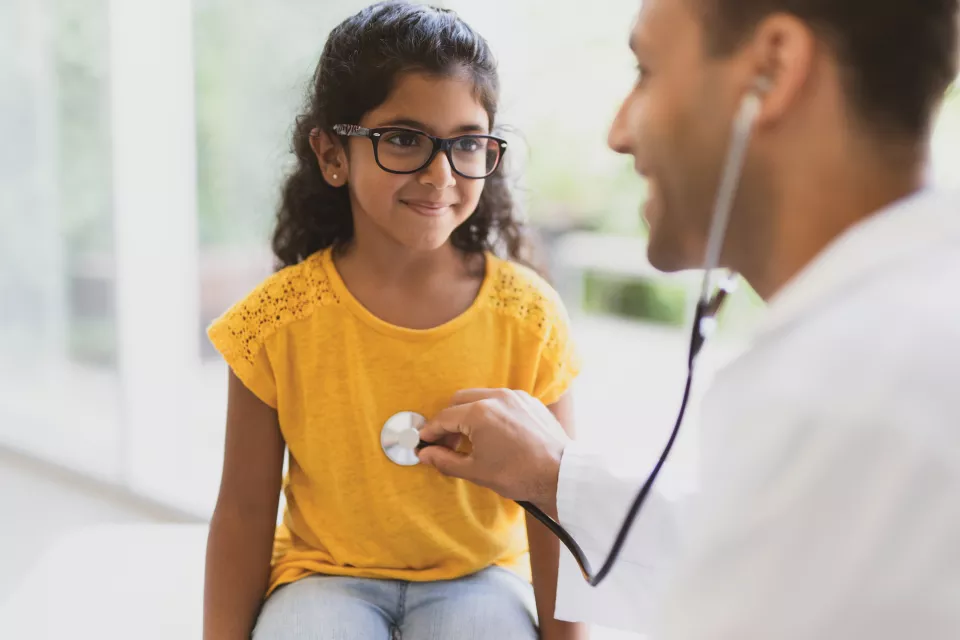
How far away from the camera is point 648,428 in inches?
163

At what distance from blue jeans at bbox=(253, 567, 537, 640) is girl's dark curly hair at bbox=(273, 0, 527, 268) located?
1.76 feet

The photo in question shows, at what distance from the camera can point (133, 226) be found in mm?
2760

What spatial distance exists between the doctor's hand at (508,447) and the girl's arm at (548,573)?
0.43ft

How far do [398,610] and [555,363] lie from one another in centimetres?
44

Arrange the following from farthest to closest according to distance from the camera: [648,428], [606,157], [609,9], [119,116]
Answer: [606,157] → [609,9] → [648,428] → [119,116]

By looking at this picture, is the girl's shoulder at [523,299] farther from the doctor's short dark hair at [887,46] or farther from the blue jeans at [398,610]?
Answer: the doctor's short dark hair at [887,46]

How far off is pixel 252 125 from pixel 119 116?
18.5 inches

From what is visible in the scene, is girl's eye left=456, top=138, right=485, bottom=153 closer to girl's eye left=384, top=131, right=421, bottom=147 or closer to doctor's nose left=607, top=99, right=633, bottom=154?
girl's eye left=384, top=131, right=421, bottom=147

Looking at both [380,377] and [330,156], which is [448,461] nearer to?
[380,377]

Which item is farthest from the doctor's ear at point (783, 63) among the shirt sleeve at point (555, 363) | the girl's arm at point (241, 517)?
the girl's arm at point (241, 517)

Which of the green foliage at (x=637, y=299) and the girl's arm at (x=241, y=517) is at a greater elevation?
the girl's arm at (x=241, y=517)

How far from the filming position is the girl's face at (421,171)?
1.31 meters

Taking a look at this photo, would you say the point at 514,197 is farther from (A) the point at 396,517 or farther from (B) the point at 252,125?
(B) the point at 252,125

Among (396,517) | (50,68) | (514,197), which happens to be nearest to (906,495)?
(396,517)
